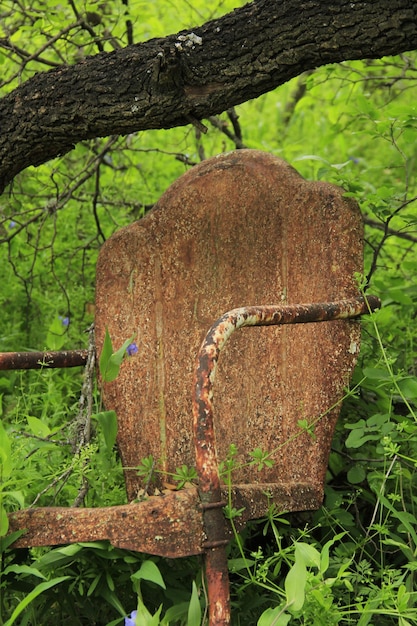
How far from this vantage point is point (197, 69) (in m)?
2.31

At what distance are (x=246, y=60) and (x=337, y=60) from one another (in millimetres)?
222

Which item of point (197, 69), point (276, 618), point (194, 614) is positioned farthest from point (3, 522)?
point (197, 69)

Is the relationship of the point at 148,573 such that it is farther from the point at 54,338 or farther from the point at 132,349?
the point at 54,338

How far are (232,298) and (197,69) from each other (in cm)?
65

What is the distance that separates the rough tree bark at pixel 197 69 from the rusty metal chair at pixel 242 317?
0.32m

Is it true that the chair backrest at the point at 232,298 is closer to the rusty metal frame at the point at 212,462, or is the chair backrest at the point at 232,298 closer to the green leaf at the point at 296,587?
the rusty metal frame at the point at 212,462

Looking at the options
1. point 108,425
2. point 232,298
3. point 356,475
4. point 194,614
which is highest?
point 232,298

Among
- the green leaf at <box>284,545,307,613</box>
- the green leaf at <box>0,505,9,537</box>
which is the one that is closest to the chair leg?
the green leaf at <box>284,545,307,613</box>

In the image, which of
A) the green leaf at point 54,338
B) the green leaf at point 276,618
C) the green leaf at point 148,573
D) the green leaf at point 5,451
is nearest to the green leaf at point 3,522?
the green leaf at point 5,451

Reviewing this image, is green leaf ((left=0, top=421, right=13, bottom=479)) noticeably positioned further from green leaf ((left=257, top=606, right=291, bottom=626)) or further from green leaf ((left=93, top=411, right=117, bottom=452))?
green leaf ((left=257, top=606, right=291, bottom=626))

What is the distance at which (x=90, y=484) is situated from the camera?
2.49 meters

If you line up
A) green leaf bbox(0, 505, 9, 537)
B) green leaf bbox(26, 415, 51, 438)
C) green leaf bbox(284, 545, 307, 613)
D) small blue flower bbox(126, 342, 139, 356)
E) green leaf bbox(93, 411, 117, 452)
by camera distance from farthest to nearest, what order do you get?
small blue flower bbox(126, 342, 139, 356), green leaf bbox(26, 415, 51, 438), green leaf bbox(93, 411, 117, 452), green leaf bbox(0, 505, 9, 537), green leaf bbox(284, 545, 307, 613)

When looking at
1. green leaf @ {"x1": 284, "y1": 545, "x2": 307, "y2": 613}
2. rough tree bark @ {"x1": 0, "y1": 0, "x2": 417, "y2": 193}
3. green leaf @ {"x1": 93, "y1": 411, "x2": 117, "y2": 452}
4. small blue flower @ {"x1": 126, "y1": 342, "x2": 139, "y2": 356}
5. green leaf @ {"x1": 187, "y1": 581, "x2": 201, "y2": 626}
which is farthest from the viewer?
small blue flower @ {"x1": 126, "y1": 342, "x2": 139, "y2": 356}

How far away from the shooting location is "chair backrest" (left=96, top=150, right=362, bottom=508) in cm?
238
